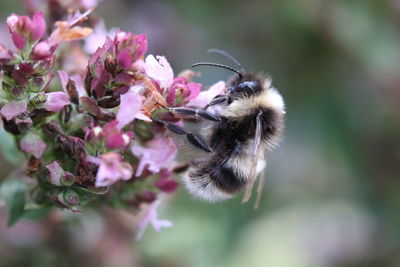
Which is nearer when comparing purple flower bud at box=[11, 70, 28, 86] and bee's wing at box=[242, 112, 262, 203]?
purple flower bud at box=[11, 70, 28, 86]

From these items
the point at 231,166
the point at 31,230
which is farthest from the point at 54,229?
the point at 231,166

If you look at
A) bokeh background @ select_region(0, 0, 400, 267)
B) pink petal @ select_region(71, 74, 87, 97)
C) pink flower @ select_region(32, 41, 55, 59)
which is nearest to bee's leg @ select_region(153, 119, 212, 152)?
pink petal @ select_region(71, 74, 87, 97)

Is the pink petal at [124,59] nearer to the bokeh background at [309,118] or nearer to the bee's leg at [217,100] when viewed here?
the bee's leg at [217,100]

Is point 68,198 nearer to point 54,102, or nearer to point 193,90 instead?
point 54,102

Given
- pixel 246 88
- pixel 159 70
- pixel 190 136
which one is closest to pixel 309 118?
pixel 246 88

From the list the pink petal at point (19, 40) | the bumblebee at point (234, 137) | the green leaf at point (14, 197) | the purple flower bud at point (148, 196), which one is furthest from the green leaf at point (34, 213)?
the pink petal at point (19, 40)

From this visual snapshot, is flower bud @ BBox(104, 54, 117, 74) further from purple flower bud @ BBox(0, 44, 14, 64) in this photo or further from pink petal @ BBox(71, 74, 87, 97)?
purple flower bud @ BBox(0, 44, 14, 64)
